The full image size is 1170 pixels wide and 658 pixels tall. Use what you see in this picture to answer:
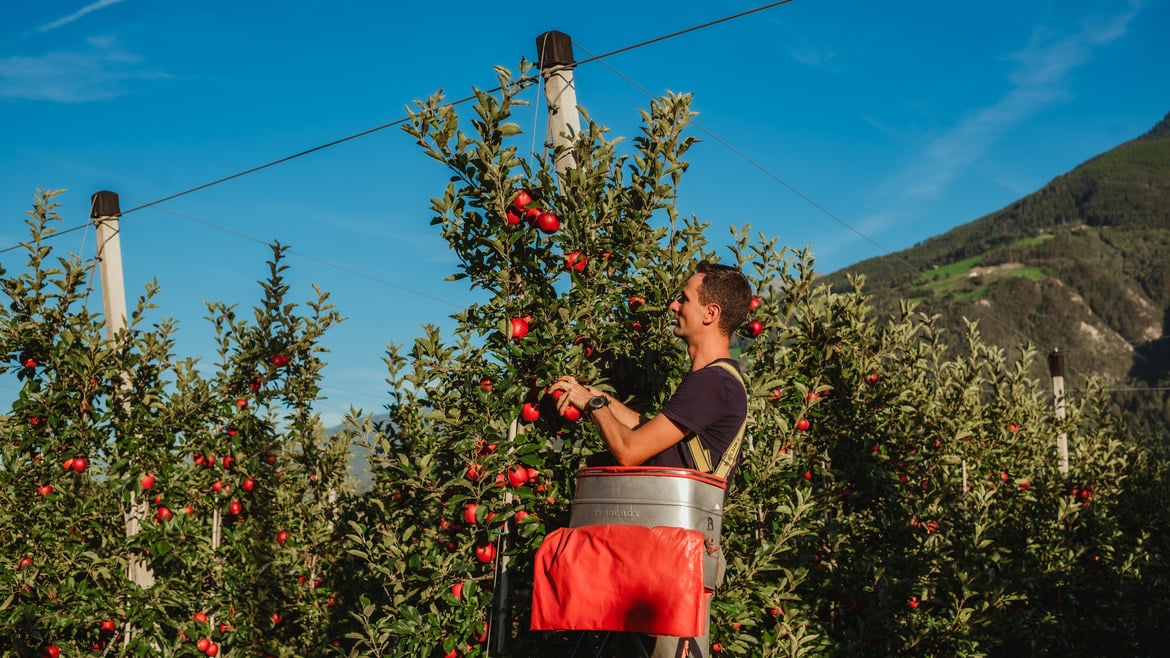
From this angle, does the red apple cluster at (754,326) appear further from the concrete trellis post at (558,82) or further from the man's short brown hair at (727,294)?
the man's short brown hair at (727,294)

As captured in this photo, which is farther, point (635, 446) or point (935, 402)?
point (935, 402)

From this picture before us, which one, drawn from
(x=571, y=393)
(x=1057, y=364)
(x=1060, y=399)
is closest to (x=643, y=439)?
(x=571, y=393)

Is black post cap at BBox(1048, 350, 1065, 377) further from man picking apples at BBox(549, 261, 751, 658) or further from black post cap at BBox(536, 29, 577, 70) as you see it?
man picking apples at BBox(549, 261, 751, 658)

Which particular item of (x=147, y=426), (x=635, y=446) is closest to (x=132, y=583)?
(x=147, y=426)

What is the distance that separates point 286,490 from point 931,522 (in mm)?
5345

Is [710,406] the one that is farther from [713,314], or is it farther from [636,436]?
[713,314]

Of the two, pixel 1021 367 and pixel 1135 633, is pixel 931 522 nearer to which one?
pixel 1135 633

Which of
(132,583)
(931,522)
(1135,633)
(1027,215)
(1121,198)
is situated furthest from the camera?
Result: (1027,215)

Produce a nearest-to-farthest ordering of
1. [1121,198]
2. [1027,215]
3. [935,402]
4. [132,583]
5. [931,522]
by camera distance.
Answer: [132,583] → [931,522] → [935,402] → [1121,198] → [1027,215]

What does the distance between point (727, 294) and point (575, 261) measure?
2.27 feet

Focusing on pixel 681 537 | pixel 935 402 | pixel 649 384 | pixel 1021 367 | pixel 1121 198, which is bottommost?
pixel 681 537

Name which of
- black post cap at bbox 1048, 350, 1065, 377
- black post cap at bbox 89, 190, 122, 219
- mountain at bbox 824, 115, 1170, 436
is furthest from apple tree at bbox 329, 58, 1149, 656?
mountain at bbox 824, 115, 1170, 436

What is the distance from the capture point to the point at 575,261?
10.8ft

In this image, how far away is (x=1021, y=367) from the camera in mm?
8336
